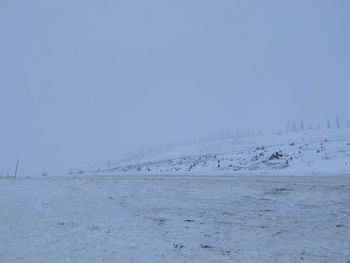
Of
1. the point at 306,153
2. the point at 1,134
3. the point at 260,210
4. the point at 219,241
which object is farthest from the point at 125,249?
the point at 1,134

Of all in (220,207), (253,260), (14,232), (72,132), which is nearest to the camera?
(253,260)

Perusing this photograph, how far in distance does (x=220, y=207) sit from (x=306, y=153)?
1748 cm

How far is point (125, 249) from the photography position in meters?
2.99

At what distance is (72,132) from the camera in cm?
Result: 18712

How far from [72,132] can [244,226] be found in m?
201

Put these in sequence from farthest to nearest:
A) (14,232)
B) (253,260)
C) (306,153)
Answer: (306,153), (14,232), (253,260)

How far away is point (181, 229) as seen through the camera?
379 centimetres

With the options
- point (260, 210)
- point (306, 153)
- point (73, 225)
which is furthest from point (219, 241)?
point (306, 153)

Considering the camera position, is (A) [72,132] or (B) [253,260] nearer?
(B) [253,260]

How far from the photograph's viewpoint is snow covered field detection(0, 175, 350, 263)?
283 centimetres

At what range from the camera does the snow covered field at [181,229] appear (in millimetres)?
2828

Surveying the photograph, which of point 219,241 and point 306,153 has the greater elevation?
point 306,153

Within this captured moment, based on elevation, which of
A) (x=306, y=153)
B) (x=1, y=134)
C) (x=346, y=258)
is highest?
(x=1, y=134)

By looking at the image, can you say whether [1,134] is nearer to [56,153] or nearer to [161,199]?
[56,153]
